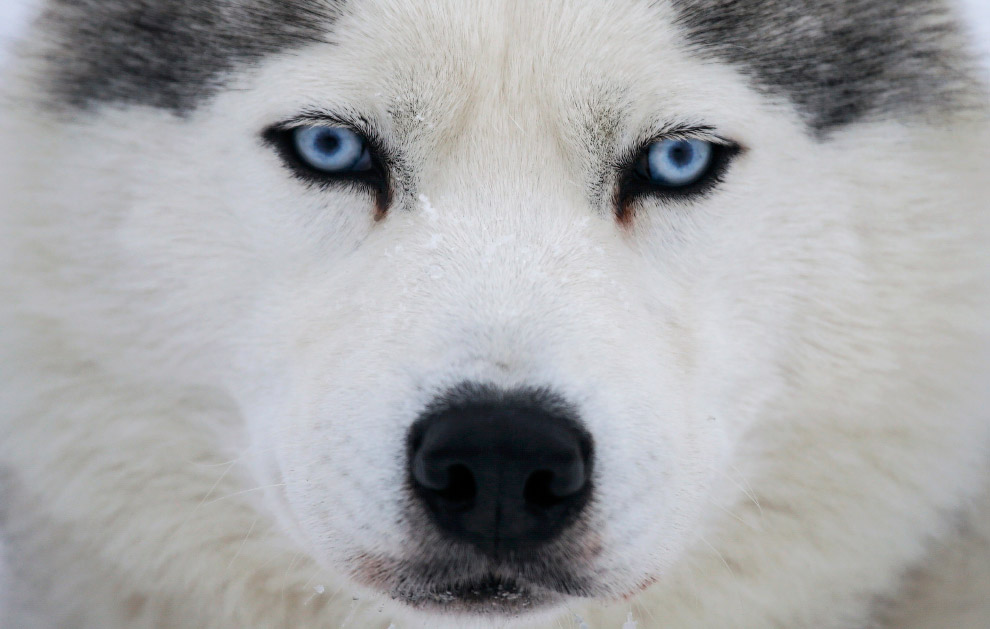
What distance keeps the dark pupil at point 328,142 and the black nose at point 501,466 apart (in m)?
0.61

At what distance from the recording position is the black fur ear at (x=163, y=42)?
187cm

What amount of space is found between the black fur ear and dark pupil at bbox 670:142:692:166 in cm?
69

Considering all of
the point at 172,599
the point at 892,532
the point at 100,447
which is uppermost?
the point at 892,532

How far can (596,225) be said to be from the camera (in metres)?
1.87

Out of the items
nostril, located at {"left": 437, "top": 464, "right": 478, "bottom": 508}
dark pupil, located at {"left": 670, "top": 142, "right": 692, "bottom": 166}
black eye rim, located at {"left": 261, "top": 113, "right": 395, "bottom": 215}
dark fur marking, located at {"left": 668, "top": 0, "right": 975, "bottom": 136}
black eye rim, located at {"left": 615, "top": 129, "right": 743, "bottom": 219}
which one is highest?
dark fur marking, located at {"left": 668, "top": 0, "right": 975, "bottom": 136}

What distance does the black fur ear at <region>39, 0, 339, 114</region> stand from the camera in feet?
6.14

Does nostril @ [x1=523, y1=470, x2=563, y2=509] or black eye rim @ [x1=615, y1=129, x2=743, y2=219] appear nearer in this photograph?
nostril @ [x1=523, y1=470, x2=563, y2=509]

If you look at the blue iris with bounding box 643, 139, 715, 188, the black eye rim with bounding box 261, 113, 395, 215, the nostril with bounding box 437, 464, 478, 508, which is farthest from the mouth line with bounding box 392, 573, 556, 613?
the blue iris with bounding box 643, 139, 715, 188

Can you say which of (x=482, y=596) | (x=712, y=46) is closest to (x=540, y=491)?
(x=482, y=596)

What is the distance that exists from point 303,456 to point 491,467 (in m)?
0.40

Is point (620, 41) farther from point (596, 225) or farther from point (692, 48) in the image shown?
point (596, 225)

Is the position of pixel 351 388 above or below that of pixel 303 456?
above

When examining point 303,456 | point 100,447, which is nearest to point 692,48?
point 303,456

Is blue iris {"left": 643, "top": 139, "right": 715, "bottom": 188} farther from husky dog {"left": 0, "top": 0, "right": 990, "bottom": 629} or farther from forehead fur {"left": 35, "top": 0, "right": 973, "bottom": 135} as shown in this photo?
forehead fur {"left": 35, "top": 0, "right": 973, "bottom": 135}
